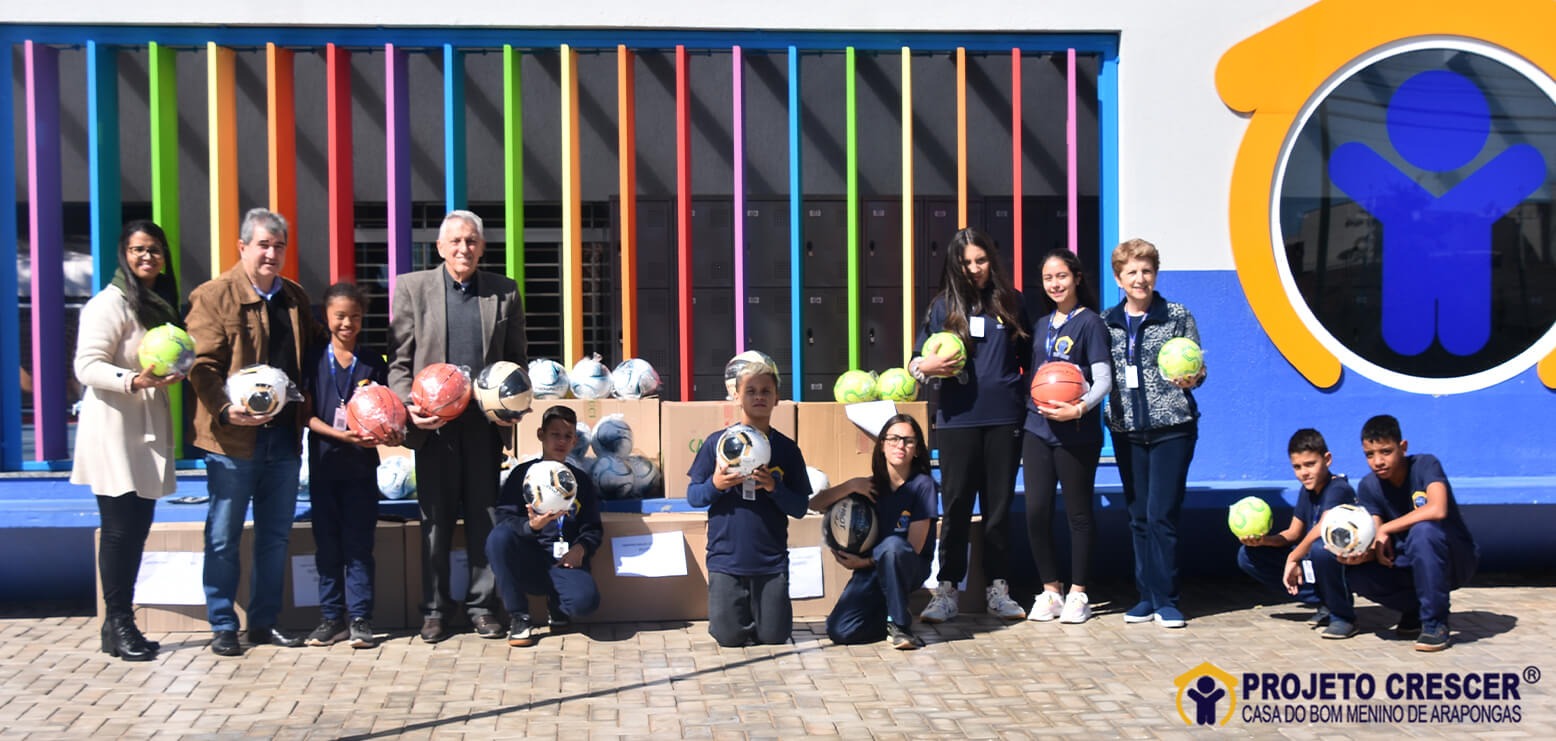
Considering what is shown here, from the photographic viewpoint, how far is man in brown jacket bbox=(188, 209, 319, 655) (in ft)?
18.7

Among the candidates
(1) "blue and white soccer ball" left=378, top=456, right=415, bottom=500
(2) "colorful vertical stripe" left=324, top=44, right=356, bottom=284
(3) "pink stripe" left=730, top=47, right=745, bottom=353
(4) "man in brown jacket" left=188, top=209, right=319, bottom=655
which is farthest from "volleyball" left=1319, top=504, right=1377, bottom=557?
(2) "colorful vertical stripe" left=324, top=44, right=356, bottom=284

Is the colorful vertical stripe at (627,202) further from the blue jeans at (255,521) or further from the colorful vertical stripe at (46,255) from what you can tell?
the colorful vertical stripe at (46,255)

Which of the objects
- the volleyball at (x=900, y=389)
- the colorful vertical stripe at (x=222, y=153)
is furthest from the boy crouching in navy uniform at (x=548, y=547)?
the colorful vertical stripe at (x=222, y=153)

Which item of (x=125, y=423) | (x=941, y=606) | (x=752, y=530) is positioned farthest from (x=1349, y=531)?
(x=125, y=423)

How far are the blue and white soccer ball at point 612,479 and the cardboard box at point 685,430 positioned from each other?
8.3 inches

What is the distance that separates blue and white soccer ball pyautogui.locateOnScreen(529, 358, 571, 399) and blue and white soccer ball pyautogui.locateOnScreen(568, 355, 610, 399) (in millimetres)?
133

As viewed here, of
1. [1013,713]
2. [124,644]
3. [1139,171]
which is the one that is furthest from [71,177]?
[1013,713]

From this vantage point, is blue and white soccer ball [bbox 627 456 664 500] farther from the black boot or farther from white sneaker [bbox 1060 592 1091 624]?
the black boot

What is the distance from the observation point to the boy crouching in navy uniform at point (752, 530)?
232 inches

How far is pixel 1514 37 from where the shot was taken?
24.3ft

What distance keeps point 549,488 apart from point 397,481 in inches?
47.5

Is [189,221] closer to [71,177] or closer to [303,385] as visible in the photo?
[71,177]

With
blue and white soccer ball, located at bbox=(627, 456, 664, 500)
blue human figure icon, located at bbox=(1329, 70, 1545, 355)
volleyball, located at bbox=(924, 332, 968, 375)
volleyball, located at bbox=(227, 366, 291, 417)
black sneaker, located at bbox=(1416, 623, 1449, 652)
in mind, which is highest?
blue human figure icon, located at bbox=(1329, 70, 1545, 355)

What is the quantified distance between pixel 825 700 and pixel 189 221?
325 inches
